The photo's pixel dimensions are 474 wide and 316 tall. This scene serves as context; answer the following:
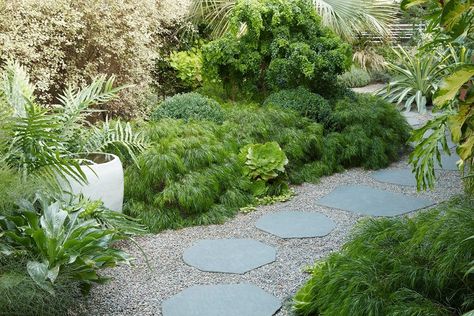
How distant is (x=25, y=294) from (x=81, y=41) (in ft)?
11.7

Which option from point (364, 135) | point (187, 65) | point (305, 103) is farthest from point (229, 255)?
point (187, 65)

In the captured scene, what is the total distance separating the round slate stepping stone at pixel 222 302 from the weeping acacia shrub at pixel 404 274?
0.21 metres

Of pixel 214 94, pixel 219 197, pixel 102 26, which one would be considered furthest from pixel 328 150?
pixel 102 26

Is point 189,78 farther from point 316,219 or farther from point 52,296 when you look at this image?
point 52,296

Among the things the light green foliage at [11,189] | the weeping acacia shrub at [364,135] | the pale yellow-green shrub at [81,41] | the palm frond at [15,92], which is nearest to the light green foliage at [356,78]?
the weeping acacia shrub at [364,135]

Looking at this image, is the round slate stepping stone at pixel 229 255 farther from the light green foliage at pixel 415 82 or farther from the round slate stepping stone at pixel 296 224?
the light green foliage at pixel 415 82

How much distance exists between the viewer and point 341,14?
8266 millimetres

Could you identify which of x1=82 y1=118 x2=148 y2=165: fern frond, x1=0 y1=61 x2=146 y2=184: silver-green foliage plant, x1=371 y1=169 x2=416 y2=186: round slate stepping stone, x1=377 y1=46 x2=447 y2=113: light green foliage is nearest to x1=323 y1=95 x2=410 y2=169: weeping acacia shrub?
x1=371 y1=169 x2=416 y2=186: round slate stepping stone

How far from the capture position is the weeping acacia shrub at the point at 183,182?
414cm

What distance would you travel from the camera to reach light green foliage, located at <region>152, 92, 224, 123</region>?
5.30 m

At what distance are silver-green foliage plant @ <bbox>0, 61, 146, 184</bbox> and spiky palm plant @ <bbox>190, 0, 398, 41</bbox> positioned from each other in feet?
12.0

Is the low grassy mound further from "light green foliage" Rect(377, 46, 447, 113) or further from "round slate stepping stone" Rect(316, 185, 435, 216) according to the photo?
"light green foliage" Rect(377, 46, 447, 113)

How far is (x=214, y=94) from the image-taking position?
6.75 metres

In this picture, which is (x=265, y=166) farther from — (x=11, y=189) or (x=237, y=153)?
(x=11, y=189)
